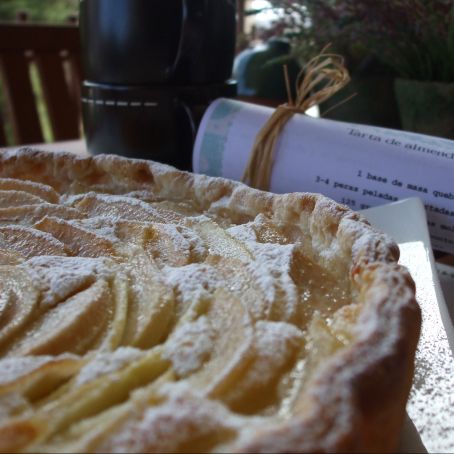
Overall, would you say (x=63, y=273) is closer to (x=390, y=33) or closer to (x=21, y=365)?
(x=21, y=365)

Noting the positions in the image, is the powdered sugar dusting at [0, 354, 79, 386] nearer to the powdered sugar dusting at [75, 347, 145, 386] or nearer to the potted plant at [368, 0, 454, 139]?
the powdered sugar dusting at [75, 347, 145, 386]

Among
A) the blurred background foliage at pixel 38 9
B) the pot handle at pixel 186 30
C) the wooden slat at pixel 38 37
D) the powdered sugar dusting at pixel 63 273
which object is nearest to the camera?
the powdered sugar dusting at pixel 63 273

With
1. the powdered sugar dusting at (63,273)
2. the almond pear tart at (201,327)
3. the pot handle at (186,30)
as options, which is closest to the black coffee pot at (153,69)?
the pot handle at (186,30)

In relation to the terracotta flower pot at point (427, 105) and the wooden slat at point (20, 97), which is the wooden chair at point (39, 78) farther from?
the terracotta flower pot at point (427, 105)

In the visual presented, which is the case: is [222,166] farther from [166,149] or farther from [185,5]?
[185,5]

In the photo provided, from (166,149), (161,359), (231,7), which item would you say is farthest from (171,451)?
(231,7)

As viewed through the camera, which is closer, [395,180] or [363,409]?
[363,409]
